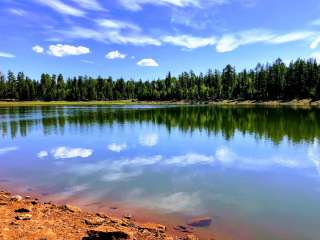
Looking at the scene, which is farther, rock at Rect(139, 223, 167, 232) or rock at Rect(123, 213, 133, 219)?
rock at Rect(123, 213, 133, 219)

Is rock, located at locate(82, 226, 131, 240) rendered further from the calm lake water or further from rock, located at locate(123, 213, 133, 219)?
the calm lake water

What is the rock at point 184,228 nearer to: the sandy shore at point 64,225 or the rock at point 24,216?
the sandy shore at point 64,225

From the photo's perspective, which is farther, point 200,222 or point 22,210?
point 22,210

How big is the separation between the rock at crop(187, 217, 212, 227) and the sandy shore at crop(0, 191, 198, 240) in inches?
45.7

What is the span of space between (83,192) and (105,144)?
16491 millimetres

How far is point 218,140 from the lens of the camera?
118ft

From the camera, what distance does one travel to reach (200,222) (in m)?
13.6

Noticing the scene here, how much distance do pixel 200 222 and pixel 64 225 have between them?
511cm

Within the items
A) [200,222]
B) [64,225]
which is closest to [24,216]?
[64,225]

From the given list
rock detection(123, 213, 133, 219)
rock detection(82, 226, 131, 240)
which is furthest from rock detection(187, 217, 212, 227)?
rock detection(82, 226, 131, 240)

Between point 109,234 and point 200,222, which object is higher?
point 109,234

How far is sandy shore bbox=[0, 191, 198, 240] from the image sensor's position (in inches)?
425

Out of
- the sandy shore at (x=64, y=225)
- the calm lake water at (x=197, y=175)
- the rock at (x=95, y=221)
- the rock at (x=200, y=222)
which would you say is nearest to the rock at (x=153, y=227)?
the sandy shore at (x=64, y=225)

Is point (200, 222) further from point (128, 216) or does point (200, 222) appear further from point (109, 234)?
point (109, 234)
